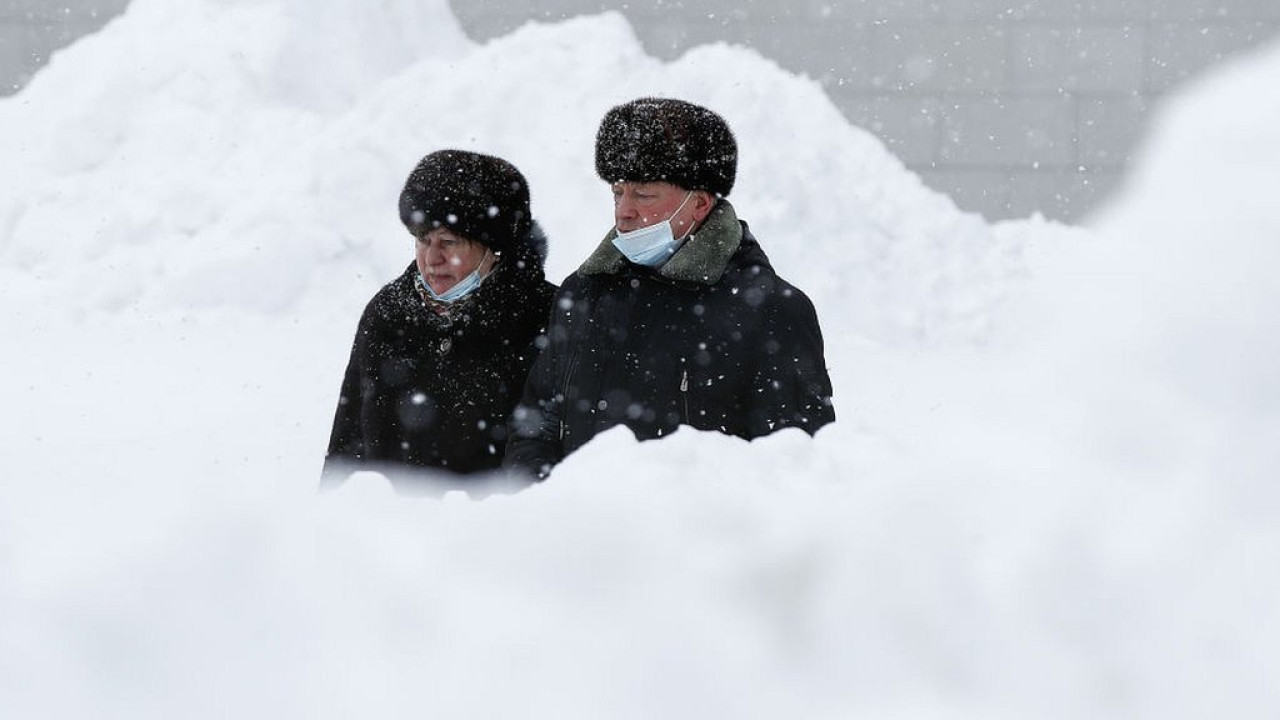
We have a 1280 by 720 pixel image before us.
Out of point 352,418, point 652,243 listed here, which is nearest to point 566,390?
point 652,243

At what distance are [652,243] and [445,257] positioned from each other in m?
0.53

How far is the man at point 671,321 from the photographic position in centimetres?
322

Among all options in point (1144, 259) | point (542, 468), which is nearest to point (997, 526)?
point (1144, 259)

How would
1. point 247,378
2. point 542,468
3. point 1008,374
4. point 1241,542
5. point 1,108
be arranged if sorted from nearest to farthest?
point 1241,542
point 1008,374
point 542,468
point 247,378
point 1,108

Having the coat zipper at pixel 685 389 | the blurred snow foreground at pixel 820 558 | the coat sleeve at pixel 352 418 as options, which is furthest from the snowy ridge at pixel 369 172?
the blurred snow foreground at pixel 820 558

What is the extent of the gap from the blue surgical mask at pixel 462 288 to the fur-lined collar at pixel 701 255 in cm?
32

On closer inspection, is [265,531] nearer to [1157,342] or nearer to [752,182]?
[1157,342]

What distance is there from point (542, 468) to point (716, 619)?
151 cm

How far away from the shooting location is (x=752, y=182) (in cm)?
877

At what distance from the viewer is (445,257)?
3570mm

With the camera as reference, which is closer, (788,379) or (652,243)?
(788,379)

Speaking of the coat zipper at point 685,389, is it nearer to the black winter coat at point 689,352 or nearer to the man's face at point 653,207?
the black winter coat at point 689,352

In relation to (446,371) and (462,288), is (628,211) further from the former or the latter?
(446,371)

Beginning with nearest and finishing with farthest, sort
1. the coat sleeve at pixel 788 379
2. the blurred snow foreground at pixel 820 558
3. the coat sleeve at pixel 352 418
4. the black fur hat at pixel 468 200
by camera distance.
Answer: the blurred snow foreground at pixel 820 558 → the coat sleeve at pixel 788 379 → the black fur hat at pixel 468 200 → the coat sleeve at pixel 352 418
